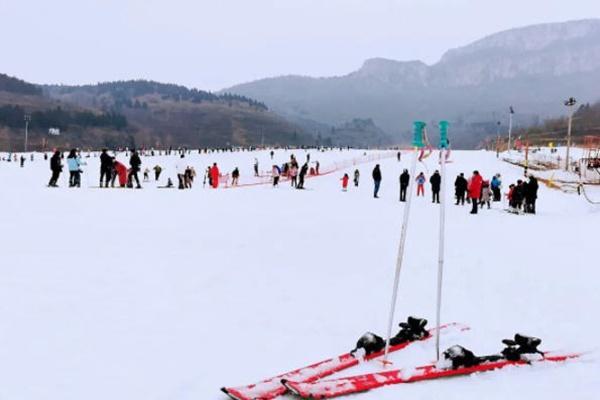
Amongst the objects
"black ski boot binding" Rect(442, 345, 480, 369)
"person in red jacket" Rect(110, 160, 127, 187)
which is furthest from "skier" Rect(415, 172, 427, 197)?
"black ski boot binding" Rect(442, 345, 480, 369)

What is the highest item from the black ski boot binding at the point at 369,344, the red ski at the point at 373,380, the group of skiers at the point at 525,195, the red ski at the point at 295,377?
the group of skiers at the point at 525,195

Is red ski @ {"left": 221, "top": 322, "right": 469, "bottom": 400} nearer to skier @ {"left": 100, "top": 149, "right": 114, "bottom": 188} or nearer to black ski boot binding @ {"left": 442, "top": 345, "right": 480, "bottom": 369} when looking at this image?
black ski boot binding @ {"left": 442, "top": 345, "right": 480, "bottom": 369}

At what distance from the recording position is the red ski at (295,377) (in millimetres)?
4277

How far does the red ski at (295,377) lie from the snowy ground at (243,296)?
30 centimetres

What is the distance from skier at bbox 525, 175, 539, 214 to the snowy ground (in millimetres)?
3987

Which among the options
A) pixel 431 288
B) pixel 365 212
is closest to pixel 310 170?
pixel 365 212

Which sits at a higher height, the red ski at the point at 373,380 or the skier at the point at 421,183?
the skier at the point at 421,183

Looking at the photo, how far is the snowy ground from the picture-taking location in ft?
15.5

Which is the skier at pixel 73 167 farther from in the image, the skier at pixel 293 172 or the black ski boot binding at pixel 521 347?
the black ski boot binding at pixel 521 347

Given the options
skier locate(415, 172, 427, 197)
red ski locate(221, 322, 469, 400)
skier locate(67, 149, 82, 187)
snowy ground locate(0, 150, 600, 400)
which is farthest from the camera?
skier locate(415, 172, 427, 197)

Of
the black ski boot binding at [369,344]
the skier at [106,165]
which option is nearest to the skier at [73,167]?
the skier at [106,165]

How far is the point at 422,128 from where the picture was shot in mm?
5062

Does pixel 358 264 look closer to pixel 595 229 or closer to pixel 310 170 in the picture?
pixel 595 229

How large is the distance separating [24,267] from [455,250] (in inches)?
296
